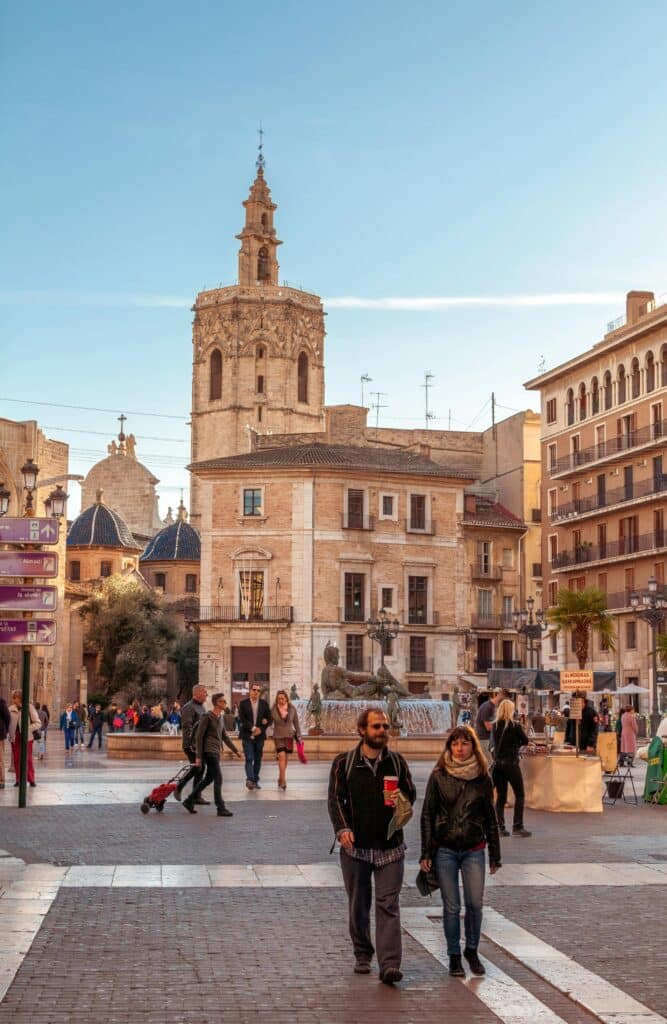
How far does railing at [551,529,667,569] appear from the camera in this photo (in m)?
58.5

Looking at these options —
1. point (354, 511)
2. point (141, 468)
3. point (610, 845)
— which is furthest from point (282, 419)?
point (610, 845)

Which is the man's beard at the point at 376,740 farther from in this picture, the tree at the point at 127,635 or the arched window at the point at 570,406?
the tree at the point at 127,635

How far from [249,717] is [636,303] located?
47.5 metres

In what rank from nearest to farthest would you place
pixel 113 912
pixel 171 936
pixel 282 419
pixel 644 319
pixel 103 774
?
pixel 171 936 → pixel 113 912 → pixel 103 774 → pixel 644 319 → pixel 282 419

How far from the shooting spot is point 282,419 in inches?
4104

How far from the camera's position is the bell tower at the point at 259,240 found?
109625 millimetres

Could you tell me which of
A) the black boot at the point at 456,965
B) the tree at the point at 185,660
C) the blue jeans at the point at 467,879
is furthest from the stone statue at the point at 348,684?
the tree at the point at 185,660

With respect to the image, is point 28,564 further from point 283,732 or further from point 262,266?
point 262,266

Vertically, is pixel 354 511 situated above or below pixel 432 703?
above

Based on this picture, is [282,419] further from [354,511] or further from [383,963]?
[383,963]

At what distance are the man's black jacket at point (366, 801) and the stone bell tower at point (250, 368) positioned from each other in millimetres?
93230

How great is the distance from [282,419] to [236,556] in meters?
42.3

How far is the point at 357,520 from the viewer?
63.8 m

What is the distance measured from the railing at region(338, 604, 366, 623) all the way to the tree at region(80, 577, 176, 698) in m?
16.3
